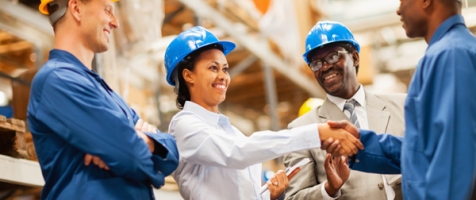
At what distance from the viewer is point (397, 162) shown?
3709mm

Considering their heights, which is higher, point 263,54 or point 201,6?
point 201,6

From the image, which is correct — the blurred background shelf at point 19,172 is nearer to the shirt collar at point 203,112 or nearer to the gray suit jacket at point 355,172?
the shirt collar at point 203,112

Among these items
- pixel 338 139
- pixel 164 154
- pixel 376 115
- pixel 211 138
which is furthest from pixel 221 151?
pixel 376 115

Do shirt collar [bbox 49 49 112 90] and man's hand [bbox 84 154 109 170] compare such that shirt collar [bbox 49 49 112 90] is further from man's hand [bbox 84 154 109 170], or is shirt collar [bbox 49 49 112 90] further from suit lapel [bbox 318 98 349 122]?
Answer: suit lapel [bbox 318 98 349 122]

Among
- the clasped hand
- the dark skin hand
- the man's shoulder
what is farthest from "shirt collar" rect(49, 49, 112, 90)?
the man's shoulder

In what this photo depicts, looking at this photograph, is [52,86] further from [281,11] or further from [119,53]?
[281,11]

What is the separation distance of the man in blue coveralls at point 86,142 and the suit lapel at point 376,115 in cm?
153

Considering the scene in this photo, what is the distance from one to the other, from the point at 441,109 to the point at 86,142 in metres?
1.58

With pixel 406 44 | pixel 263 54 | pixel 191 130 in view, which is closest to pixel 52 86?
pixel 191 130

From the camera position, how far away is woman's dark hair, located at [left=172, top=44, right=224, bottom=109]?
4.03 metres

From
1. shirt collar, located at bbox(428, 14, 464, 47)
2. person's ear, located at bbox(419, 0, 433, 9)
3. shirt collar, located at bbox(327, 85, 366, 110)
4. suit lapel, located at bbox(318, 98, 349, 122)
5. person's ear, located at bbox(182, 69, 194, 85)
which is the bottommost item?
suit lapel, located at bbox(318, 98, 349, 122)

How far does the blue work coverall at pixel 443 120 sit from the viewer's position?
113 inches

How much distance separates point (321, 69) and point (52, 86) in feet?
6.53

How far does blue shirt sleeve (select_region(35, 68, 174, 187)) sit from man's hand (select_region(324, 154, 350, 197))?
1286 mm
